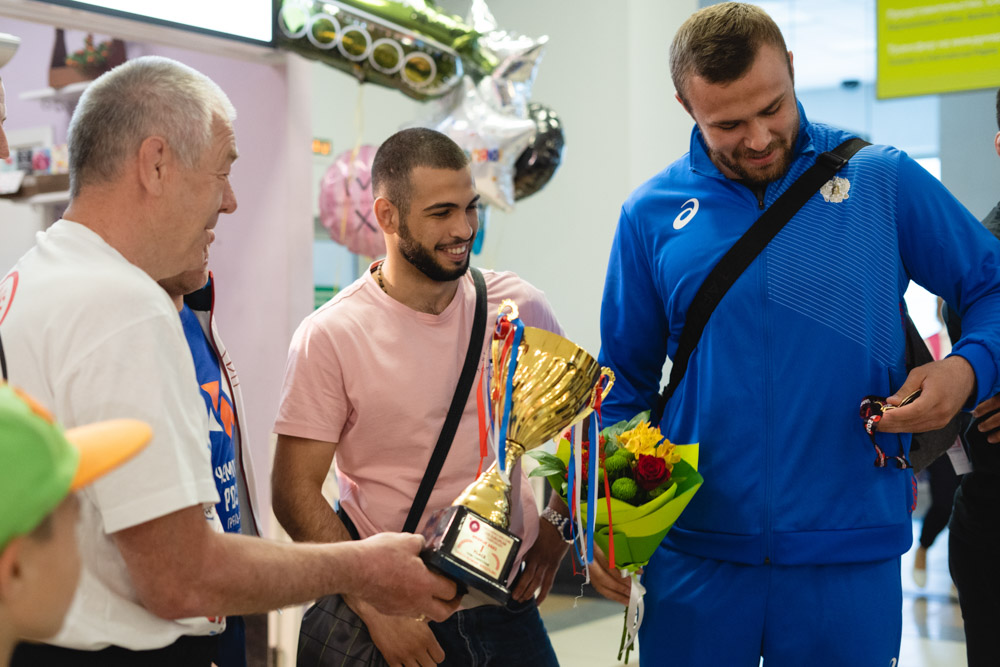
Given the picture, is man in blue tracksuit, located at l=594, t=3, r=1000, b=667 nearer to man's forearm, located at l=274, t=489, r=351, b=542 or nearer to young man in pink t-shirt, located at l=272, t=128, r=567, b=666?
young man in pink t-shirt, located at l=272, t=128, r=567, b=666

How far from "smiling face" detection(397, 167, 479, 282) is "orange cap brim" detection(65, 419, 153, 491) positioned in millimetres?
1378

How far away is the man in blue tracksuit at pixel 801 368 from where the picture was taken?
1.86m

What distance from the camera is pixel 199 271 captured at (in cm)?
194

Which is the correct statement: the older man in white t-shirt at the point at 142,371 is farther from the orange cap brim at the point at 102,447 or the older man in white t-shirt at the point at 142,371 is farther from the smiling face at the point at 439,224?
the smiling face at the point at 439,224

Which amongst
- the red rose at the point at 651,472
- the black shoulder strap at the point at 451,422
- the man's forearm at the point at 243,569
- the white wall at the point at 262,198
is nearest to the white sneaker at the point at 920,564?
the white wall at the point at 262,198

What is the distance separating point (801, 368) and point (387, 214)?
110 cm

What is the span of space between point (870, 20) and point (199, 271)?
9.52 meters

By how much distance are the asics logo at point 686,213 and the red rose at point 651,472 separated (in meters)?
0.49

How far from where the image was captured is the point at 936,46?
5.06 m

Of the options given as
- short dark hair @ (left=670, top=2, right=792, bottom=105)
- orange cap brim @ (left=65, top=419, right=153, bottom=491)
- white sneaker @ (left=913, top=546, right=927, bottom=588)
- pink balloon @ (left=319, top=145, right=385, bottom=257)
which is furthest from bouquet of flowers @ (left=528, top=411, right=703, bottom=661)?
white sneaker @ (left=913, top=546, right=927, bottom=588)

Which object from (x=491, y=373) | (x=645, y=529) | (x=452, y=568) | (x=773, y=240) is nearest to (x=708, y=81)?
(x=773, y=240)

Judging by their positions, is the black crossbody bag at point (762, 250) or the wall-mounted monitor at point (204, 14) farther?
the wall-mounted monitor at point (204, 14)

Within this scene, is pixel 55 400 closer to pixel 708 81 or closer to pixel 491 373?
pixel 491 373

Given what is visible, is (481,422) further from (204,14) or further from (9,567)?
(204,14)
